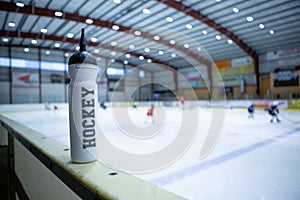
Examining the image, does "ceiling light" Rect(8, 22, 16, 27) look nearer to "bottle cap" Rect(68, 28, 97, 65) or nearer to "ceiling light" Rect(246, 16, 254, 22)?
"ceiling light" Rect(246, 16, 254, 22)

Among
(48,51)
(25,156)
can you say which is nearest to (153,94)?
(48,51)

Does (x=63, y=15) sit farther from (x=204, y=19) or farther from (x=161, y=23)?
(x=204, y=19)

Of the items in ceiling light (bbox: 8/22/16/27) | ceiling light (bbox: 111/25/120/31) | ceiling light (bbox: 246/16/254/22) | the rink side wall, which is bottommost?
the rink side wall

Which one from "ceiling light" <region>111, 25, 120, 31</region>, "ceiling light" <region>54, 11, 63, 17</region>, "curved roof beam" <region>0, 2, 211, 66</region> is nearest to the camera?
"curved roof beam" <region>0, 2, 211, 66</region>

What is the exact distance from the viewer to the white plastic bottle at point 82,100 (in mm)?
1062

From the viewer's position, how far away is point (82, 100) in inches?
42.1

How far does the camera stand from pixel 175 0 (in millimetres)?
13648

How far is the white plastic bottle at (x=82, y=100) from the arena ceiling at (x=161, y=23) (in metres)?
9.87

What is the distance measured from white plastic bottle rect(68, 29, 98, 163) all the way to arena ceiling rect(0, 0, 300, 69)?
32.4 ft

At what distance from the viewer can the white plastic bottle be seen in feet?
3.49

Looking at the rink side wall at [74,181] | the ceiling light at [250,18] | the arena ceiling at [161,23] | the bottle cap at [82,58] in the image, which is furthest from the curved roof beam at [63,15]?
the bottle cap at [82,58]

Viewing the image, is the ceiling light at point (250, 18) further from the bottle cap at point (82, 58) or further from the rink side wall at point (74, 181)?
the bottle cap at point (82, 58)

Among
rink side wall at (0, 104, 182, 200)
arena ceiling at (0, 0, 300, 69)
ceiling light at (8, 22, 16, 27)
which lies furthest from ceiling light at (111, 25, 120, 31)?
rink side wall at (0, 104, 182, 200)

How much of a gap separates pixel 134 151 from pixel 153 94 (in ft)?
98.7
